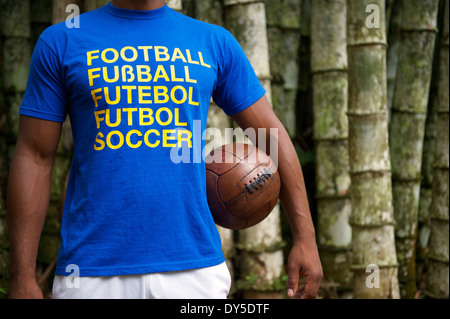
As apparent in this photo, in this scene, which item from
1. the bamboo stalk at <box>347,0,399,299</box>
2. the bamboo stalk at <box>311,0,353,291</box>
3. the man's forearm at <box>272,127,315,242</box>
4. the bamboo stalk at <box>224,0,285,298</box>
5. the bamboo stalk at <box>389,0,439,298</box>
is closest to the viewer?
the man's forearm at <box>272,127,315,242</box>

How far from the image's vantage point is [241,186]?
2.04 meters

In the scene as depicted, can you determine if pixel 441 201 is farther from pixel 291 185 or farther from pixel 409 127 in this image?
pixel 291 185

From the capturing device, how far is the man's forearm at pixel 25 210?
1752 millimetres

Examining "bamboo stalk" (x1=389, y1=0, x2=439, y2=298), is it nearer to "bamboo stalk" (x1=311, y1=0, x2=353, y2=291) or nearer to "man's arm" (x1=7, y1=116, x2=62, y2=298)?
"bamboo stalk" (x1=311, y1=0, x2=353, y2=291)

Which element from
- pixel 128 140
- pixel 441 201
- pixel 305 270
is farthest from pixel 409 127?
pixel 128 140

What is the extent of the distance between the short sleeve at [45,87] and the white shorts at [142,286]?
57cm

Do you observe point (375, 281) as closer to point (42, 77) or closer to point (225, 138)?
point (225, 138)

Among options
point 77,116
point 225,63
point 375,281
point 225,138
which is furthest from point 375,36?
point 77,116

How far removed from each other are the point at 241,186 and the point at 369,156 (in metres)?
2.02

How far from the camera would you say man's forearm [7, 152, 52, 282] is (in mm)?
1752

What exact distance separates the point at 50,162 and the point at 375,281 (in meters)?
2.74
